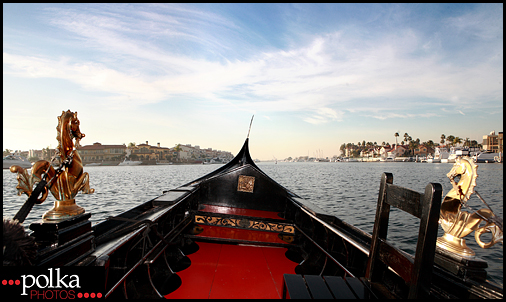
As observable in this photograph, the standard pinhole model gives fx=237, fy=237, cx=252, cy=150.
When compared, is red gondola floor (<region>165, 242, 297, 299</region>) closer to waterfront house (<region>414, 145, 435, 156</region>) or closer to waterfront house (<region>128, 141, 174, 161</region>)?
waterfront house (<region>128, 141, 174, 161</region>)

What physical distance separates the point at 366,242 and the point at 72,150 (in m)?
2.21

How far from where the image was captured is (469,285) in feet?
3.35

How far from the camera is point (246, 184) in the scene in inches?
170

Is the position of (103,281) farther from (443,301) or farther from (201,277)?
(443,301)

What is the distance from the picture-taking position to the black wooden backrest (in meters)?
1.03

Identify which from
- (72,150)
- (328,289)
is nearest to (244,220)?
(328,289)

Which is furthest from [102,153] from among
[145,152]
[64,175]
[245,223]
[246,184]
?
[64,175]

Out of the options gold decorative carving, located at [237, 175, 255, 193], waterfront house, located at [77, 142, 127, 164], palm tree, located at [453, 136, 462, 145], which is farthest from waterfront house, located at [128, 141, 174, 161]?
palm tree, located at [453, 136, 462, 145]

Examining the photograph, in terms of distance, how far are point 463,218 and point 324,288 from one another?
77 cm

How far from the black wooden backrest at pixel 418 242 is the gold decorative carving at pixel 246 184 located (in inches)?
115

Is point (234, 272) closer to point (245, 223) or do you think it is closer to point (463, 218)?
point (245, 223)

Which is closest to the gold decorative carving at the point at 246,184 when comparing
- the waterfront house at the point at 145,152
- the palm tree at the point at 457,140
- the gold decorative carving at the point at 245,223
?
the gold decorative carving at the point at 245,223

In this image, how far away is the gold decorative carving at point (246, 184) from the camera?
170 inches

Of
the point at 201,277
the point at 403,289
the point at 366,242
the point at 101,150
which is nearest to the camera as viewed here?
the point at 403,289
